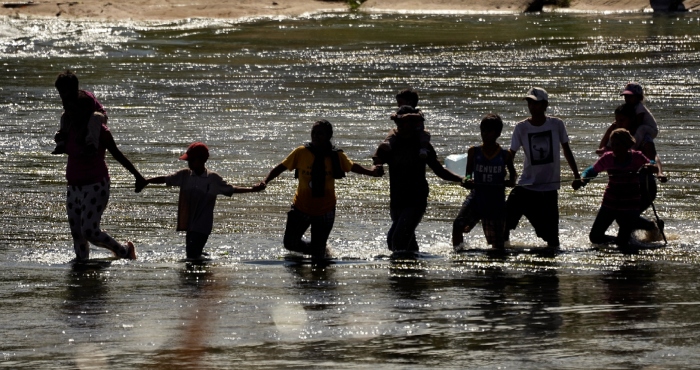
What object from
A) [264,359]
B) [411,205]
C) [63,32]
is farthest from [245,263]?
[63,32]

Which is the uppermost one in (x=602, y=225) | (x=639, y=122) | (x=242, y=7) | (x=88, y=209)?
(x=242, y=7)

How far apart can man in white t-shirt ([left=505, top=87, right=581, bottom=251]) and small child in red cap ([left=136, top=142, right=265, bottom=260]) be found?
7.59 feet

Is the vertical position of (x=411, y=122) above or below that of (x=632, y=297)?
above

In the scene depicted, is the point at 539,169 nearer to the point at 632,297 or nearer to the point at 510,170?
the point at 510,170

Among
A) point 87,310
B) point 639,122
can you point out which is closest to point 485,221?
point 639,122

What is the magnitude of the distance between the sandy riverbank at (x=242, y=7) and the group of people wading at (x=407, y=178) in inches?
1388

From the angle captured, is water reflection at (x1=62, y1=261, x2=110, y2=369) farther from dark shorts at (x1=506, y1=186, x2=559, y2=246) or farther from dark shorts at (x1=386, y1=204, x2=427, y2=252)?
dark shorts at (x1=506, y1=186, x2=559, y2=246)

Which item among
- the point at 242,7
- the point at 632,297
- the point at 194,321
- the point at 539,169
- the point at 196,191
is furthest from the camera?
the point at 242,7

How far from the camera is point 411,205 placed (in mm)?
10484

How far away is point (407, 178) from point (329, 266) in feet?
3.00

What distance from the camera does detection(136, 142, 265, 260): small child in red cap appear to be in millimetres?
10188

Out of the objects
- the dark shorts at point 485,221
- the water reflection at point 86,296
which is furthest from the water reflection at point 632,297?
the water reflection at point 86,296

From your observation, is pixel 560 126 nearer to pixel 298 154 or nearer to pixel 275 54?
pixel 298 154

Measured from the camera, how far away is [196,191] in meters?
10.2
